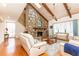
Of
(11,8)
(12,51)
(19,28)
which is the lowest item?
(12,51)

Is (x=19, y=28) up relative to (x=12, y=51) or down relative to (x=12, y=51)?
up

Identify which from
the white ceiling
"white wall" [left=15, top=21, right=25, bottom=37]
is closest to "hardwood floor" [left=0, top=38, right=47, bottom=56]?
→ the white ceiling

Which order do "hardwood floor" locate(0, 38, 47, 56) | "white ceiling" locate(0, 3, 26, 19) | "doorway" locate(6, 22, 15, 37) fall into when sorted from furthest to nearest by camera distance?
"doorway" locate(6, 22, 15, 37)
"white ceiling" locate(0, 3, 26, 19)
"hardwood floor" locate(0, 38, 47, 56)

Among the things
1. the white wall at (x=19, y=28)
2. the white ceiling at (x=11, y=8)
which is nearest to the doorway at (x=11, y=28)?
the white wall at (x=19, y=28)

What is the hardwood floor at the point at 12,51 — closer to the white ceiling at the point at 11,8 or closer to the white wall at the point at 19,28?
the white ceiling at the point at 11,8

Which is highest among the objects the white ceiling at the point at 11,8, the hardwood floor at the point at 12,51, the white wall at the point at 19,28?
the white ceiling at the point at 11,8

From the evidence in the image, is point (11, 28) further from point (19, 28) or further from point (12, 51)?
point (12, 51)

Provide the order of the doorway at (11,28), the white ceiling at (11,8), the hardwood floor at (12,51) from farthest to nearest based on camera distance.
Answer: the doorway at (11,28), the white ceiling at (11,8), the hardwood floor at (12,51)

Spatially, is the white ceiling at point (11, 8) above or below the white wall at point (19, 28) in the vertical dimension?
above

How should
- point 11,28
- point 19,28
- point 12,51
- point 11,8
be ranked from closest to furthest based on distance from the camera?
1. point 12,51
2. point 11,8
3. point 19,28
4. point 11,28

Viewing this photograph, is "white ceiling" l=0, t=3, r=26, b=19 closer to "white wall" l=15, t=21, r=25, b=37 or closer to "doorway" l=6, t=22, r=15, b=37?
"white wall" l=15, t=21, r=25, b=37

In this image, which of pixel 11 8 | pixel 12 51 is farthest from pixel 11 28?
pixel 12 51

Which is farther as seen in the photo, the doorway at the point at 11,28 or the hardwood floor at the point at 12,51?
the doorway at the point at 11,28

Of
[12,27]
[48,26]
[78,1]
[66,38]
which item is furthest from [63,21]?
[78,1]
